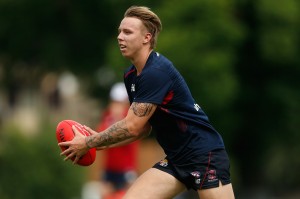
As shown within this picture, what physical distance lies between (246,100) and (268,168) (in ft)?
13.8

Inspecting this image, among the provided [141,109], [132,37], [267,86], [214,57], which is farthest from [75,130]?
[267,86]

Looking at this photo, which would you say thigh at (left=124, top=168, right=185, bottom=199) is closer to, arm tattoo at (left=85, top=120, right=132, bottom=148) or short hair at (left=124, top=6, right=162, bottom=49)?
arm tattoo at (left=85, top=120, right=132, bottom=148)

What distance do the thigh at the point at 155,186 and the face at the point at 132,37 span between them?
110cm

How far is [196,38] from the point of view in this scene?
2866 cm

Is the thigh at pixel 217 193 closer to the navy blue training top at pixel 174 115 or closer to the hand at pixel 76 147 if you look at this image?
the navy blue training top at pixel 174 115

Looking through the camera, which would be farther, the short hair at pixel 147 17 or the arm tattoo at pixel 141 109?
the short hair at pixel 147 17

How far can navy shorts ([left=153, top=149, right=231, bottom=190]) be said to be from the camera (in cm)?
964

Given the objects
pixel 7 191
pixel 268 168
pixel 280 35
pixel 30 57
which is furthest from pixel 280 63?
pixel 7 191

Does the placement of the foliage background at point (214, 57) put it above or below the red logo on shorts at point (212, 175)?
below

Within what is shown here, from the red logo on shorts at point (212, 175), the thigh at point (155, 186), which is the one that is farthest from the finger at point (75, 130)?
the red logo on shorts at point (212, 175)

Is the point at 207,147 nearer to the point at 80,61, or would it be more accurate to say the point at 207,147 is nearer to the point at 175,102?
the point at 175,102

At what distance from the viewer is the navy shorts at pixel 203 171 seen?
9.64 meters

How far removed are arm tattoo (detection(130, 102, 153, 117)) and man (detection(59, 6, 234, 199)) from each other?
12 mm

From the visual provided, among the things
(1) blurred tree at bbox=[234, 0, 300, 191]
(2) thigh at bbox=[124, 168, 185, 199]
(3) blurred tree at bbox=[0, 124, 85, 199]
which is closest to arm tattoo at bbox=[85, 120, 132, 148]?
(2) thigh at bbox=[124, 168, 185, 199]
